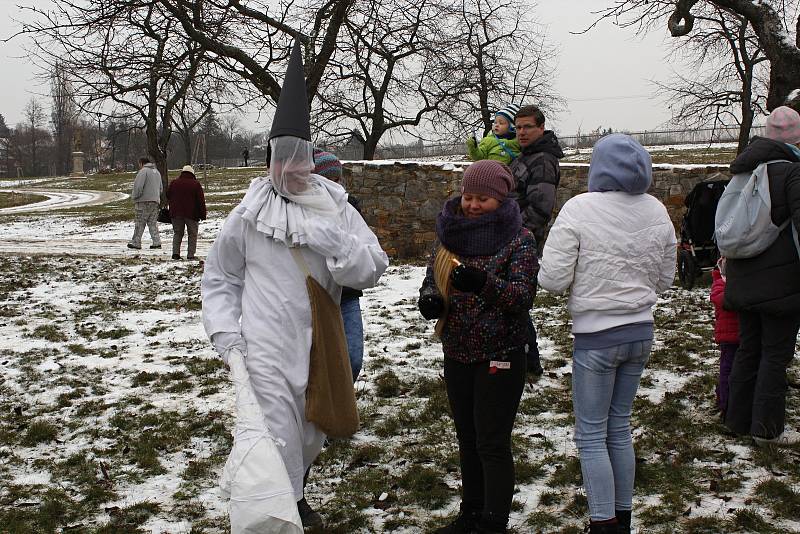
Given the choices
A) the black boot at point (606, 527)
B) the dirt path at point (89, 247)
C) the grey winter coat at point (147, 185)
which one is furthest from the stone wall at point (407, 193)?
the black boot at point (606, 527)

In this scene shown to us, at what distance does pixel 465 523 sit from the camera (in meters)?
3.51

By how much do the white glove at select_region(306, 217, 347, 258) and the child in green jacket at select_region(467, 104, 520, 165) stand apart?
2.37 m

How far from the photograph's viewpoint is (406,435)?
4.78m

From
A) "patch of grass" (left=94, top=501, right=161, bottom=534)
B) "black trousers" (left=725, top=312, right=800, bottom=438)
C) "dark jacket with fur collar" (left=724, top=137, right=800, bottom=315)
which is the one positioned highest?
"dark jacket with fur collar" (left=724, top=137, right=800, bottom=315)

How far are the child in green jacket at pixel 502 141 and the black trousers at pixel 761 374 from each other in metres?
1.73

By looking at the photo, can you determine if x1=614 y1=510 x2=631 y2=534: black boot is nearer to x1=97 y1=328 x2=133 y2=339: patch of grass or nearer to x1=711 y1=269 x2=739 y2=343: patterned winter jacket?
x1=711 y1=269 x2=739 y2=343: patterned winter jacket

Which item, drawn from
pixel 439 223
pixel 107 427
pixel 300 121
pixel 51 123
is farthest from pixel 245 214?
pixel 51 123

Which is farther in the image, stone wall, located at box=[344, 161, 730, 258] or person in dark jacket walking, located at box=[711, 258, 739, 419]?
stone wall, located at box=[344, 161, 730, 258]

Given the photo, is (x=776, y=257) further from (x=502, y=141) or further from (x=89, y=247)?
(x=89, y=247)

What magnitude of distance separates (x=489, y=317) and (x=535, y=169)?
188 cm

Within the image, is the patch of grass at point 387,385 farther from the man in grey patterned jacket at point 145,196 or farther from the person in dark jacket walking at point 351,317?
the man in grey patterned jacket at point 145,196

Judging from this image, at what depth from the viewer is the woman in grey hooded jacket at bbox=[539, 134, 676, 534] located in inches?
127

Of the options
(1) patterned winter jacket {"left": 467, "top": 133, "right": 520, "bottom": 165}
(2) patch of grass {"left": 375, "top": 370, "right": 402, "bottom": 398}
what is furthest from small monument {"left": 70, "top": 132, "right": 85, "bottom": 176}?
(1) patterned winter jacket {"left": 467, "top": 133, "right": 520, "bottom": 165}

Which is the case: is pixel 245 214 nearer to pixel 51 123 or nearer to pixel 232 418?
pixel 232 418
